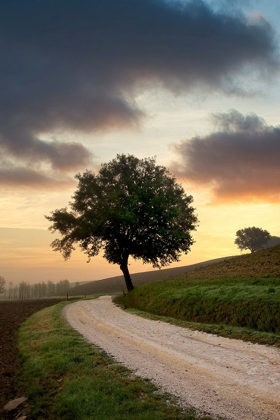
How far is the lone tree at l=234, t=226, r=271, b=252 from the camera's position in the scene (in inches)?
4439

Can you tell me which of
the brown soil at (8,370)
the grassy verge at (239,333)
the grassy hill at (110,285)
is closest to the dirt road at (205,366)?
the grassy verge at (239,333)

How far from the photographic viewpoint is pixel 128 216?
129 ft

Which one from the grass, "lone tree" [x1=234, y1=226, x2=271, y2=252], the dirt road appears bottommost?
the dirt road

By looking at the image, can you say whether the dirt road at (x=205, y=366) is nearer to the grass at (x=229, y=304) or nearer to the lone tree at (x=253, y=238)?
the grass at (x=229, y=304)

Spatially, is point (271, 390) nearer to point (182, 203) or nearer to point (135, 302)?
point (135, 302)

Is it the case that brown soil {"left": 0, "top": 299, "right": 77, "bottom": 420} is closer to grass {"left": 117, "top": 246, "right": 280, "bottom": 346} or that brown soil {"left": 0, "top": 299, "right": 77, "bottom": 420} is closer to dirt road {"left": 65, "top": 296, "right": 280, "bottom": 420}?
dirt road {"left": 65, "top": 296, "right": 280, "bottom": 420}

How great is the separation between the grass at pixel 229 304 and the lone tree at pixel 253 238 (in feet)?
282

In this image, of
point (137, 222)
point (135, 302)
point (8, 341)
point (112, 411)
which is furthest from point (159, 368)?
point (137, 222)

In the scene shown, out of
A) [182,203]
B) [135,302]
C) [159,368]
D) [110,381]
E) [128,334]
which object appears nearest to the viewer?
[110,381]

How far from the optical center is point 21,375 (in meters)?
12.8

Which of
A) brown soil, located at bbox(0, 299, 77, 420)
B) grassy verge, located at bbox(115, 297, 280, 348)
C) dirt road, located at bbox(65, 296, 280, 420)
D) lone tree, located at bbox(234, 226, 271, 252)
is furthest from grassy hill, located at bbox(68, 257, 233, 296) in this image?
dirt road, located at bbox(65, 296, 280, 420)

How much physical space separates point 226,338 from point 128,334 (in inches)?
216

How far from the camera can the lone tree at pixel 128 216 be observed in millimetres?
41625

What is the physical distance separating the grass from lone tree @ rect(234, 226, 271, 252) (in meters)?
85.8
